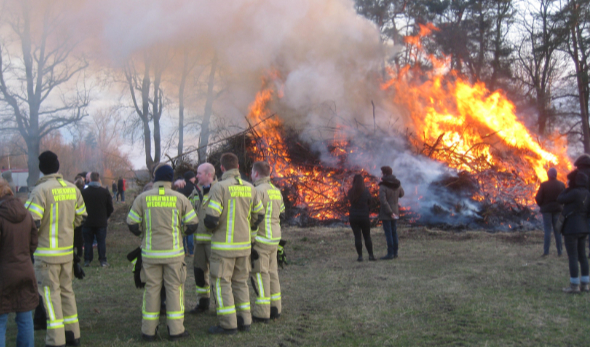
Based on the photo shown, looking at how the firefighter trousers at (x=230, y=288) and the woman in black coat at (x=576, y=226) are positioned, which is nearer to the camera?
the firefighter trousers at (x=230, y=288)

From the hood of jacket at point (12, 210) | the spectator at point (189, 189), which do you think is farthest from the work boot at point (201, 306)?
the spectator at point (189, 189)

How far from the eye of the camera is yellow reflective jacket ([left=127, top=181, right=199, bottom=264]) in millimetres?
4328

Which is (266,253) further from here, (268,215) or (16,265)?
(16,265)

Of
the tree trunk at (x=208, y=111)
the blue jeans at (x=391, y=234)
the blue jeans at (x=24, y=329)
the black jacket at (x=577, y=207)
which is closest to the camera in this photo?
the blue jeans at (x=24, y=329)

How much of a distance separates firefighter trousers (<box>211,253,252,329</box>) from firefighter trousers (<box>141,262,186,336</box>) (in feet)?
1.21

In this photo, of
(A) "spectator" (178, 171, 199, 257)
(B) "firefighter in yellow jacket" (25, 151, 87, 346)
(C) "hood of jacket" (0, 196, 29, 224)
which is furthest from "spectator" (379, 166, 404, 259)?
(C) "hood of jacket" (0, 196, 29, 224)

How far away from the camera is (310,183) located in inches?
559

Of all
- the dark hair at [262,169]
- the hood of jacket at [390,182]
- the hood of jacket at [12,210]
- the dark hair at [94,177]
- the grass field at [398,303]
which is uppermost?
the dark hair at [94,177]

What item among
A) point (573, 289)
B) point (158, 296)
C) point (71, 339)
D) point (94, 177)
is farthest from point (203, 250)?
point (573, 289)

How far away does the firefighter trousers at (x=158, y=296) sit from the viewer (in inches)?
171

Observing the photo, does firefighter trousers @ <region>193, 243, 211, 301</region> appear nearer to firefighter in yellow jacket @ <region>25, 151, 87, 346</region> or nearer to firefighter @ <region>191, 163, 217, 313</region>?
firefighter @ <region>191, 163, 217, 313</region>

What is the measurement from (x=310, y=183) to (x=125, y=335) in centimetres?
993

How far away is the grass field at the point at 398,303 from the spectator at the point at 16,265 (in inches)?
39.8

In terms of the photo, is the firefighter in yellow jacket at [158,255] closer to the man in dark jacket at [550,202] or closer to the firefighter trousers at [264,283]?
the firefighter trousers at [264,283]
